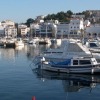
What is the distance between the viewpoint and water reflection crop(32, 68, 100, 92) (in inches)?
→ 973

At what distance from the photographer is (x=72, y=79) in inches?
1105

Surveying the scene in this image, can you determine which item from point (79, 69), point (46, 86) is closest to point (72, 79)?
point (79, 69)

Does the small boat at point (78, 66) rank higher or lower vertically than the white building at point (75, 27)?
lower

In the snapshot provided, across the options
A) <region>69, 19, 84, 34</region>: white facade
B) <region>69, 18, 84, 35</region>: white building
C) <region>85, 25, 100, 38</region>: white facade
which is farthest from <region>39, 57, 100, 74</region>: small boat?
<region>69, 19, 84, 34</region>: white facade

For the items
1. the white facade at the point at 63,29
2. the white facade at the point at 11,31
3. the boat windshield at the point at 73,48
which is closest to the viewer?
the boat windshield at the point at 73,48

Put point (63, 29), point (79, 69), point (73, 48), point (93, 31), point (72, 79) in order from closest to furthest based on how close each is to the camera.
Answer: point (72, 79) < point (79, 69) < point (73, 48) < point (93, 31) < point (63, 29)

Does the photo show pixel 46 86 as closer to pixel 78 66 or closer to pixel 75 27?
pixel 78 66

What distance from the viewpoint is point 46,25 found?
14675cm

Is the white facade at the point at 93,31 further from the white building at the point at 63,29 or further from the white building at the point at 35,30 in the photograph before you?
the white building at the point at 35,30

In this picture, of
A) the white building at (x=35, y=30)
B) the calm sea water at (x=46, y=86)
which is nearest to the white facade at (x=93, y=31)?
the white building at (x=35, y=30)

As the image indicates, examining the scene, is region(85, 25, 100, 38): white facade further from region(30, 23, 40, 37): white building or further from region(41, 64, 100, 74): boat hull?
region(41, 64, 100, 74): boat hull

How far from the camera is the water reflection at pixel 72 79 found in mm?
24714

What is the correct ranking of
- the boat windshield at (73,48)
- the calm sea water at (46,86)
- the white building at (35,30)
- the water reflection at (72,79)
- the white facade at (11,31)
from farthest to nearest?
the white facade at (11,31) < the white building at (35,30) < the boat windshield at (73,48) < the water reflection at (72,79) < the calm sea water at (46,86)

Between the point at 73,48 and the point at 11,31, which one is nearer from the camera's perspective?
the point at 73,48
